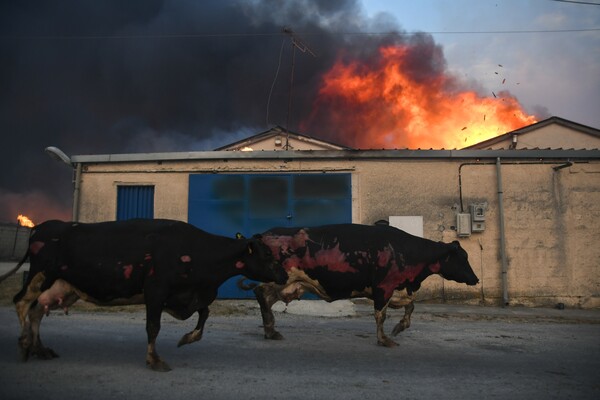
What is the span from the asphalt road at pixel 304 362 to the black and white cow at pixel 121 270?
0.59 m

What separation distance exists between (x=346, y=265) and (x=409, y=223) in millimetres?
6273

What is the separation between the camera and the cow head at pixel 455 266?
8.23m

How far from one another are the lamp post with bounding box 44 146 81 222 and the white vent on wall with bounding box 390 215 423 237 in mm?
9374

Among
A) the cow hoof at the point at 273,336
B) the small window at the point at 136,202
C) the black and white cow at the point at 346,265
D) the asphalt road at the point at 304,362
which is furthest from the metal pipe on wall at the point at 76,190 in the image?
the cow hoof at the point at 273,336

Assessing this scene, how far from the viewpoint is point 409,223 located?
1330 cm

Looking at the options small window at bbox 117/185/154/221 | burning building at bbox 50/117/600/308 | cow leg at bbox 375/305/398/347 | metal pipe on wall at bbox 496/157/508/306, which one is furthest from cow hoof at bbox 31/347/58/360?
metal pipe on wall at bbox 496/157/508/306

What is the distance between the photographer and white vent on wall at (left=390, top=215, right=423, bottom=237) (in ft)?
43.5

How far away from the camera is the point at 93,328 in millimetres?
8031

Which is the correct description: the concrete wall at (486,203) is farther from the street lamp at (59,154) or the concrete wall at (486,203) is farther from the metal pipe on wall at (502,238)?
the street lamp at (59,154)

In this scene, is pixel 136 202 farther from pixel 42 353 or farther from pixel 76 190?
pixel 42 353

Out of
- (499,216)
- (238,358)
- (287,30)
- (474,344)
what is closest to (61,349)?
(238,358)

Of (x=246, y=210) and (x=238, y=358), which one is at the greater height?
(x=246, y=210)

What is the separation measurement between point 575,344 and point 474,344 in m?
1.84

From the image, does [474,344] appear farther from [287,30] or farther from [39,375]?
[287,30]
